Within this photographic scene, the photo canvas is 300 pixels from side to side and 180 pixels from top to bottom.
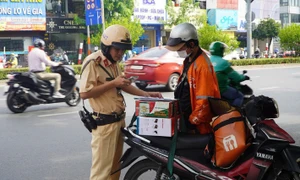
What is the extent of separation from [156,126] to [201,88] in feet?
1.53

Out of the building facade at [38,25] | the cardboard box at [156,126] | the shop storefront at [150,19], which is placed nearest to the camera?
the cardboard box at [156,126]

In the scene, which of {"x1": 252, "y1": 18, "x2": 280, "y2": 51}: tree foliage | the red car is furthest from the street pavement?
{"x1": 252, "y1": 18, "x2": 280, "y2": 51}: tree foliage

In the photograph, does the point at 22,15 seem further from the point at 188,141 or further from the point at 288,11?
the point at 288,11

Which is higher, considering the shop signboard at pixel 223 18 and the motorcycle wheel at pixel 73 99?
the shop signboard at pixel 223 18

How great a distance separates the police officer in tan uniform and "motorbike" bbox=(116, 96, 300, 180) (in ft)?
0.56

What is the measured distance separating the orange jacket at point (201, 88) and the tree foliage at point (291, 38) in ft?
101

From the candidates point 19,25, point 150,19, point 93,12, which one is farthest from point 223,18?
point 19,25

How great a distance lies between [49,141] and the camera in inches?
277

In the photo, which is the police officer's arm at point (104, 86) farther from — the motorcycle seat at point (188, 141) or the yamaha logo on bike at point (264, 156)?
the yamaha logo on bike at point (264, 156)

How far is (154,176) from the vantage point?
12.5ft

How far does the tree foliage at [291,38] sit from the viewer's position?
32.6 meters

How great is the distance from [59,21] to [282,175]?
28405 mm

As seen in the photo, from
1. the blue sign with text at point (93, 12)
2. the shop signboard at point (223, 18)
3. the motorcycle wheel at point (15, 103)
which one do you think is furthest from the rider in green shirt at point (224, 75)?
the shop signboard at point (223, 18)

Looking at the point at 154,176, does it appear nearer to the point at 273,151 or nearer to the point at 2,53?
the point at 273,151
